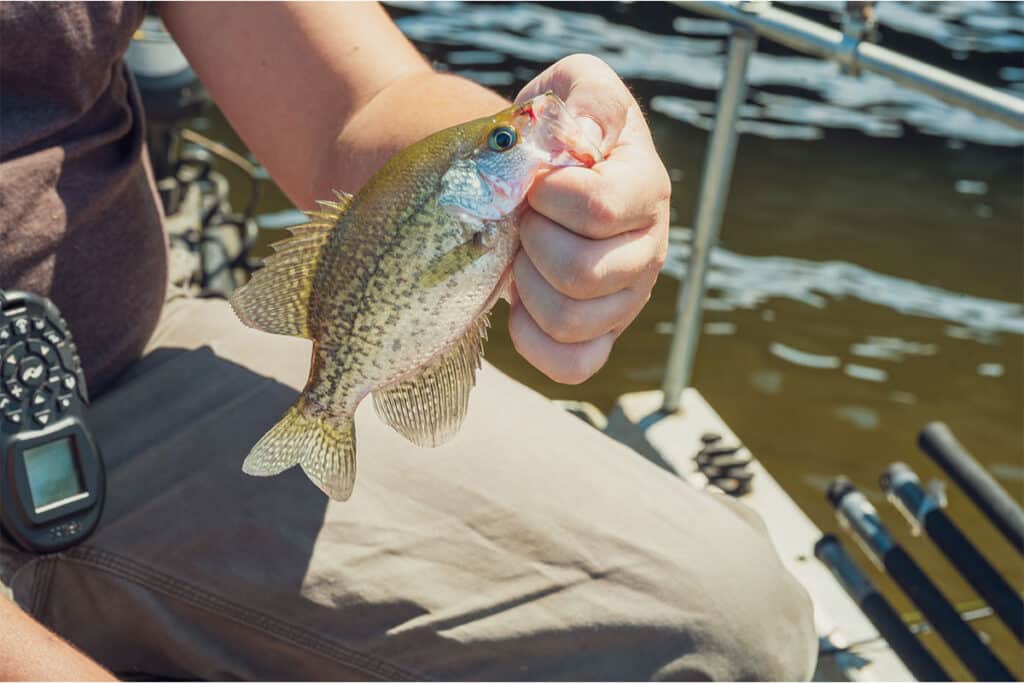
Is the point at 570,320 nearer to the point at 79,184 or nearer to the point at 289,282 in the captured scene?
the point at 289,282

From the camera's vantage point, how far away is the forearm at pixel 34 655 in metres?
1.26

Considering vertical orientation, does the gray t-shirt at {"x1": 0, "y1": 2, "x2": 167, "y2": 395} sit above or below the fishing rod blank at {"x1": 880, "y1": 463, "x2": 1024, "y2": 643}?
above

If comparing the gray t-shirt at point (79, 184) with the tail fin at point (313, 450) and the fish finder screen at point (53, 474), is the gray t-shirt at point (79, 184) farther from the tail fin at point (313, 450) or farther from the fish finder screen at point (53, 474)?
the tail fin at point (313, 450)

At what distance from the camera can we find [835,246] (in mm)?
6555

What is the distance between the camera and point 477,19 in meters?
9.48

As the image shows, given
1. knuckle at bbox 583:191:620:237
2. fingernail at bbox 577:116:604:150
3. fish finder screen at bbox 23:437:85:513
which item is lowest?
fish finder screen at bbox 23:437:85:513

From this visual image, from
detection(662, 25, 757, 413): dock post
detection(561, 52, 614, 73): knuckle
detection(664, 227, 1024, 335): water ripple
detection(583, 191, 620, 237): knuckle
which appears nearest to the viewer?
detection(583, 191, 620, 237): knuckle

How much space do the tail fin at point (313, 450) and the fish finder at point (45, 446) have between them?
0.50 m

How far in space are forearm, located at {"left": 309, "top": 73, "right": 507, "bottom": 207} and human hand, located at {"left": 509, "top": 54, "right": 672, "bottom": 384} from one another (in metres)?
0.34

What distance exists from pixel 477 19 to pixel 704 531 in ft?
27.3

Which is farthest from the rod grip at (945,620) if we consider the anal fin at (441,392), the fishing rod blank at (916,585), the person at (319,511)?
the anal fin at (441,392)

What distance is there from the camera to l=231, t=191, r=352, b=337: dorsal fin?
1123 millimetres

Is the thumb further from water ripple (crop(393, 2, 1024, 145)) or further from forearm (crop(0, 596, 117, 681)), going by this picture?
water ripple (crop(393, 2, 1024, 145))

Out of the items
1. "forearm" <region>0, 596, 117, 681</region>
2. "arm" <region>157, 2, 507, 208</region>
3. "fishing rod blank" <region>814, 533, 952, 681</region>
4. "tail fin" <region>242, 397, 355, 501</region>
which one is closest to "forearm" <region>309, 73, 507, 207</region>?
"arm" <region>157, 2, 507, 208</region>
